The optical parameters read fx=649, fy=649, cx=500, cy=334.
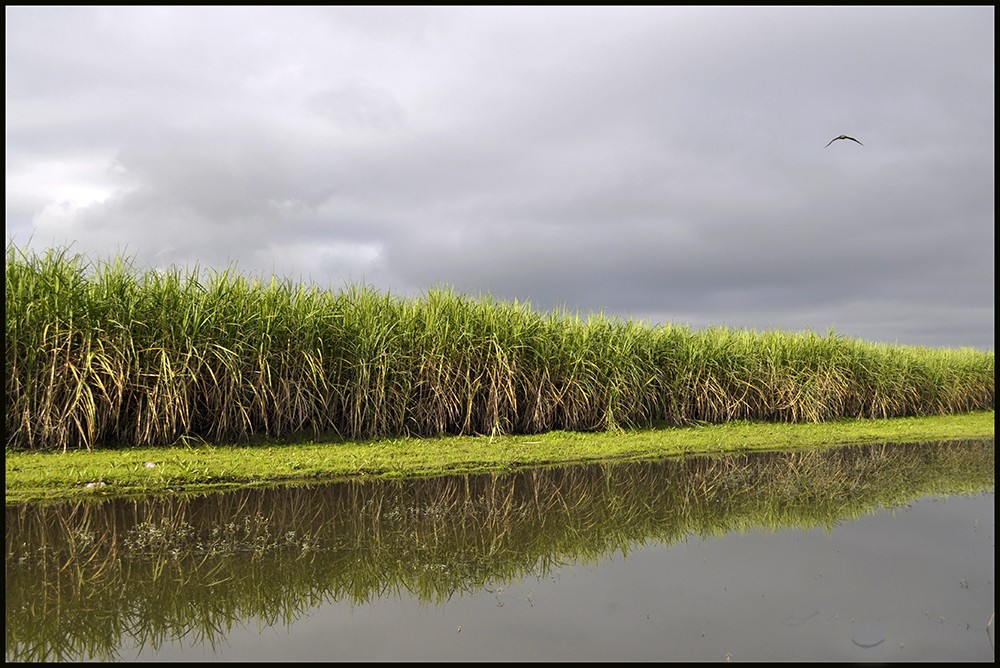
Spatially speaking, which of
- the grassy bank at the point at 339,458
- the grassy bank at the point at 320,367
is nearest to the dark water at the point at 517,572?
the grassy bank at the point at 339,458

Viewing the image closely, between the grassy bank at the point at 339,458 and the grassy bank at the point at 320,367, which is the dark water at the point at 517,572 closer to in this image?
the grassy bank at the point at 339,458

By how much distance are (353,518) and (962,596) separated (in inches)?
178

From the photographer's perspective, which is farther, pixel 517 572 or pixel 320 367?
pixel 320 367

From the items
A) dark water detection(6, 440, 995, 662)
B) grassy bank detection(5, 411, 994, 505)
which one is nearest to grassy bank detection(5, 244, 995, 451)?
grassy bank detection(5, 411, 994, 505)

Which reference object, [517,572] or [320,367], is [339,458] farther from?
[517,572]

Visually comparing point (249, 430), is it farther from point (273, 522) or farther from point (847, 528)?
point (847, 528)

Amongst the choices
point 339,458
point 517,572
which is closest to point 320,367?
point 339,458

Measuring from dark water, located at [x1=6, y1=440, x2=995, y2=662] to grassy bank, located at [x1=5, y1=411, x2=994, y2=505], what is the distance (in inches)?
23.7

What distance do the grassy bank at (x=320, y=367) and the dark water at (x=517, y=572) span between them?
2.64m

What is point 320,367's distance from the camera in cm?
945

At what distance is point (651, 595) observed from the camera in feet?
13.2

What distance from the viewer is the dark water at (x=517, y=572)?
11.1 feet

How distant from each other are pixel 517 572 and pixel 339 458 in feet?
14.3

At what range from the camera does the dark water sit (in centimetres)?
340
